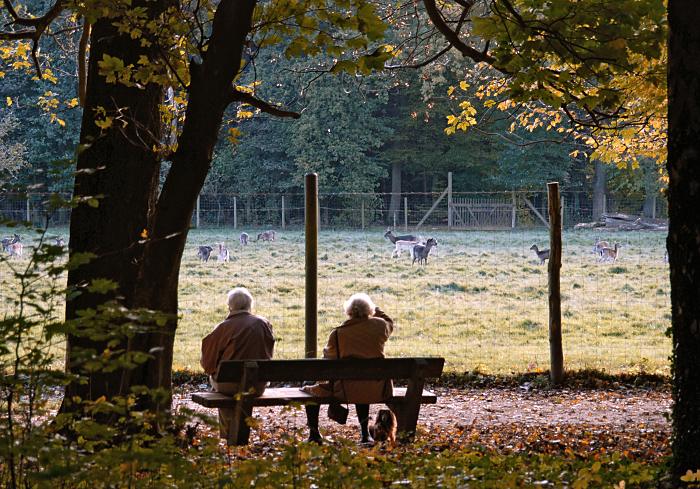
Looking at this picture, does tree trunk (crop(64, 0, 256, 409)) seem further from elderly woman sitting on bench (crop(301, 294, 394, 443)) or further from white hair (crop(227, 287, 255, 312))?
elderly woman sitting on bench (crop(301, 294, 394, 443))

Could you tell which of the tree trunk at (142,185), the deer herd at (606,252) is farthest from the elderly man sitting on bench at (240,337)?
the deer herd at (606,252)

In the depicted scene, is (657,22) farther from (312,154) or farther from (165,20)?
(312,154)

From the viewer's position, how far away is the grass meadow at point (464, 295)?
1557cm

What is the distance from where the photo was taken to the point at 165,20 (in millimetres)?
7664

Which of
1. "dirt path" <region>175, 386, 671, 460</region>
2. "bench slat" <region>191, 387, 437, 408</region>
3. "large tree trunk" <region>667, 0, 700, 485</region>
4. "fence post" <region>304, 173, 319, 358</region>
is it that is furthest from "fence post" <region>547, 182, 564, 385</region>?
"large tree trunk" <region>667, 0, 700, 485</region>

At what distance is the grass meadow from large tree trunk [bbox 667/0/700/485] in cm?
760

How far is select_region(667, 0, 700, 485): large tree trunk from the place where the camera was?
17.4 ft

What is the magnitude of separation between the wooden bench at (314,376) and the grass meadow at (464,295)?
4.88 m

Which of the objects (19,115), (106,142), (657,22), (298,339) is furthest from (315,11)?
(19,115)

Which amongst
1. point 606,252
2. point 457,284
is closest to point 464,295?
point 457,284

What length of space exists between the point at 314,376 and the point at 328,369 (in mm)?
114

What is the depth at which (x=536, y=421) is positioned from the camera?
9.84m

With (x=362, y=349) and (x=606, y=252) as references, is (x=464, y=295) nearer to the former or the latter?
(x=606, y=252)

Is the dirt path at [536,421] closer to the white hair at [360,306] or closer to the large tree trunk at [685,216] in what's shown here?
the white hair at [360,306]
